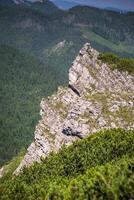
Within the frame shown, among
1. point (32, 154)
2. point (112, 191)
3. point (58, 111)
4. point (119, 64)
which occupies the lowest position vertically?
point (32, 154)

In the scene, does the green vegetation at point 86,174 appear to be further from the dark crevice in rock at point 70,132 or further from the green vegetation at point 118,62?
the green vegetation at point 118,62

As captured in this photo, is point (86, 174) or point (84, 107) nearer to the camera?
point (86, 174)

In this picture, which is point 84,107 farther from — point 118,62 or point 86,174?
point 86,174

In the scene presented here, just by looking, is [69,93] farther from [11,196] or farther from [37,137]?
[11,196]

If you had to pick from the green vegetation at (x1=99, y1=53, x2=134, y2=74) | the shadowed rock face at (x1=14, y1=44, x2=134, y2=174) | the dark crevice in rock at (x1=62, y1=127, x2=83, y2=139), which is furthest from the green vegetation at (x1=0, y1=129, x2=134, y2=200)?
the green vegetation at (x1=99, y1=53, x2=134, y2=74)

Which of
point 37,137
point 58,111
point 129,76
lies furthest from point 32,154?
point 129,76

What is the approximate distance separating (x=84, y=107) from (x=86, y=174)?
56023 millimetres

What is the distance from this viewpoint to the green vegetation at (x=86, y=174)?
72000 mm

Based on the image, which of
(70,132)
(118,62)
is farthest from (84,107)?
(118,62)

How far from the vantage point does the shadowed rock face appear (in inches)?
5620

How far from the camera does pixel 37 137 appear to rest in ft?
500

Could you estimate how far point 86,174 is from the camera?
90438mm

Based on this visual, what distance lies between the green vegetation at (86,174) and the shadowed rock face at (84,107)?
13849mm

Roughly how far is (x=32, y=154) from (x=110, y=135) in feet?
128
